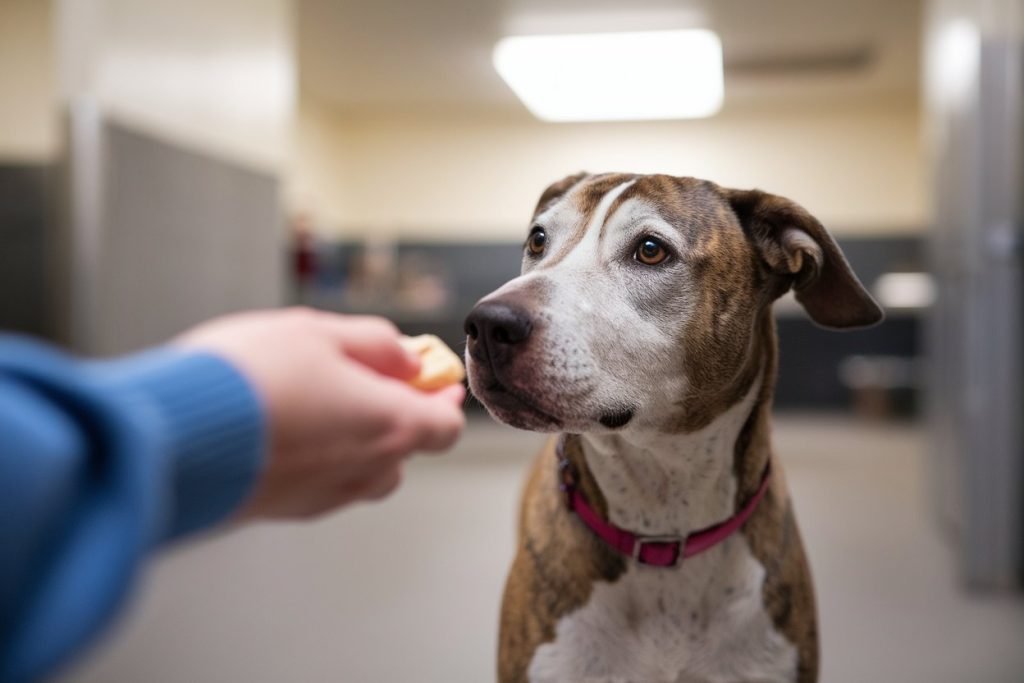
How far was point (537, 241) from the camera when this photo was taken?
940 mm

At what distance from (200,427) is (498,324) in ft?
1.35

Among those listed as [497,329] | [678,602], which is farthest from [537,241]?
[678,602]

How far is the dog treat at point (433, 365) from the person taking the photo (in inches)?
24.4

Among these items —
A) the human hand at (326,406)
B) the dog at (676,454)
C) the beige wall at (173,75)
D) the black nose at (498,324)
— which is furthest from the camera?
the beige wall at (173,75)

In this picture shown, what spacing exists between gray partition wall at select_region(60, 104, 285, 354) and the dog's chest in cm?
118

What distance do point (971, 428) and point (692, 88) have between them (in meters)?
1.68

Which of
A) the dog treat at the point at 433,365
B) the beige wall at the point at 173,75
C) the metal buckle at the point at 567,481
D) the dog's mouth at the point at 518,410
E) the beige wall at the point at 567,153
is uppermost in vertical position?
the beige wall at the point at 173,75

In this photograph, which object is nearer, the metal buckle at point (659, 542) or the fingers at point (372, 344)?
the fingers at point (372, 344)

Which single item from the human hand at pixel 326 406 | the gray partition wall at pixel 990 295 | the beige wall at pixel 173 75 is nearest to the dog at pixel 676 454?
the human hand at pixel 326 406

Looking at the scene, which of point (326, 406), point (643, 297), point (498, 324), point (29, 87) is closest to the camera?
point (326, 406)

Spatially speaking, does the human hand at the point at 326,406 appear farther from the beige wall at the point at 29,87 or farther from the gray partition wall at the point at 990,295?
→ the gray partition wall at the point at 990,295

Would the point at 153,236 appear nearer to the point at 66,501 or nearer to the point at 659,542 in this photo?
the point at 659,542

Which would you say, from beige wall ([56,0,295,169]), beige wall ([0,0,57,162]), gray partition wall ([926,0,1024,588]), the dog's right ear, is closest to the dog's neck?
the dog's right ear

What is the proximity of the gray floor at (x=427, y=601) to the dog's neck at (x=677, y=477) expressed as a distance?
20cm
